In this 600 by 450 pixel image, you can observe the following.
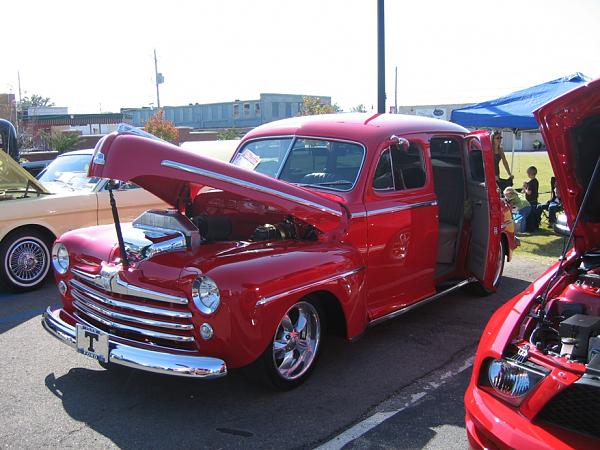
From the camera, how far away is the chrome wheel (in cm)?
675

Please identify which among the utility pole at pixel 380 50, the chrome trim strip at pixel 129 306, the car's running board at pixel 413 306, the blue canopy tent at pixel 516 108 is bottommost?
the car's running board at pixel 413 306

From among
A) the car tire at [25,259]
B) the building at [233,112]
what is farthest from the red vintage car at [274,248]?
the building at [233,112]

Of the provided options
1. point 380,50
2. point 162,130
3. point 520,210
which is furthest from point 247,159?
point 162,130

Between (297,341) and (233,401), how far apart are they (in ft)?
2.00

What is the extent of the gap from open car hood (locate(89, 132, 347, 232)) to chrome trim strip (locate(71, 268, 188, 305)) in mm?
695

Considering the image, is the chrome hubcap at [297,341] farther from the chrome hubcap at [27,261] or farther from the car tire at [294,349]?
the chrome hubcap at [27,261]

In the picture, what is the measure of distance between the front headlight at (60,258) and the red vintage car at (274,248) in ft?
0.06

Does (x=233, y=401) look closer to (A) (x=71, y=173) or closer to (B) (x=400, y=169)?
(B) (x=400, y=169)

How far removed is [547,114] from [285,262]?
1868 mm

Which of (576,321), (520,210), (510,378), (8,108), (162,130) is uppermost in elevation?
(8,108)

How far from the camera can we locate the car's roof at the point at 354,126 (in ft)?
16.4

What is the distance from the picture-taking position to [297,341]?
4066 mm

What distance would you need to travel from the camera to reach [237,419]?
362 centimetres

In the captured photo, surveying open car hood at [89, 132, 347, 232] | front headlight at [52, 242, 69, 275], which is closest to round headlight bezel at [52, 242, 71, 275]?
front headlight at [52, 242, 69, 275]
